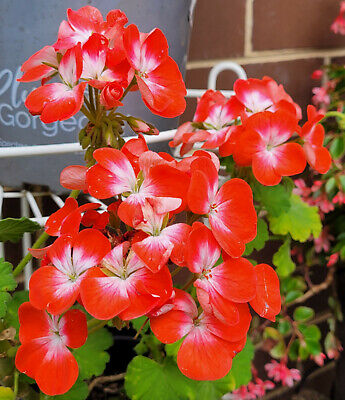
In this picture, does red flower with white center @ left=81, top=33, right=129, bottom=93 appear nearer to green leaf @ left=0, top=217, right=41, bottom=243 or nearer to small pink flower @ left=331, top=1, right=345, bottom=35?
green leaf @ left=0, top=217, right=41, bottom=243

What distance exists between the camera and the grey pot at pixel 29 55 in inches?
21.8

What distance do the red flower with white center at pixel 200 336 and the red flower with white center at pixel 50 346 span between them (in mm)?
68

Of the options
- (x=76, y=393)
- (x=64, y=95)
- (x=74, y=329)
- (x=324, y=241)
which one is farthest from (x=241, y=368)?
(x=324, y=241)

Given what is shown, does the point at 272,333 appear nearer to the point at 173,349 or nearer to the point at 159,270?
the point at 173,349

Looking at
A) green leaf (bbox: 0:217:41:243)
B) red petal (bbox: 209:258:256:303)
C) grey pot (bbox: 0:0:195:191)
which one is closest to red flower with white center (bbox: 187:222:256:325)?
red petal (bbox: 209:258:256:303)

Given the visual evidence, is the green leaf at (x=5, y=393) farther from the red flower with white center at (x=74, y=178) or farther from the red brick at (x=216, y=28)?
the red brick at (x=216, y=28)

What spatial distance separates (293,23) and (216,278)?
39.4 inches

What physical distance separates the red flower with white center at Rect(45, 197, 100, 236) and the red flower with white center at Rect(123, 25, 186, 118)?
0.10 meters

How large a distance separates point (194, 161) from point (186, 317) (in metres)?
0.12

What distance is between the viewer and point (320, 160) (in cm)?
55

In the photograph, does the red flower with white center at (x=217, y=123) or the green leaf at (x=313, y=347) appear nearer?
the red flower with white center at (x=217, y=123)

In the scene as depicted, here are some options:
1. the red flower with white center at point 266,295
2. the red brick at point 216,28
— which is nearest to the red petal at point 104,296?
the red flower with white center at point 266,295

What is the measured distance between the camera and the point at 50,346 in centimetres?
38

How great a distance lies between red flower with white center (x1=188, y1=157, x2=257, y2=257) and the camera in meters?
0.36
